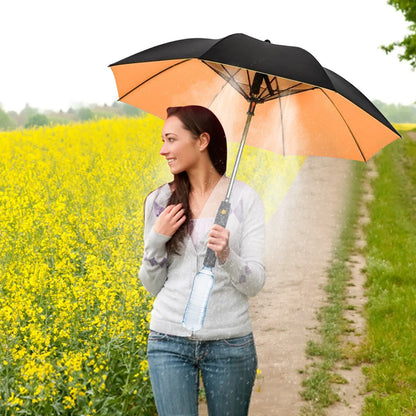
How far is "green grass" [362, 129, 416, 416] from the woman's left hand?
3.05 meters

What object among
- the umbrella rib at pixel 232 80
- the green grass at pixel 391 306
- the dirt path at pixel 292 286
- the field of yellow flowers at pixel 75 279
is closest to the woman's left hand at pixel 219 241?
the umbrella rib at pixel 232 80

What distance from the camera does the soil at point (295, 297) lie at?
504 cm

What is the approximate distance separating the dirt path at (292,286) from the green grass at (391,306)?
606mm

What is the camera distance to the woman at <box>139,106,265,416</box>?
2.37 metres

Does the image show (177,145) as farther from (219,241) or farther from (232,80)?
(232,80)

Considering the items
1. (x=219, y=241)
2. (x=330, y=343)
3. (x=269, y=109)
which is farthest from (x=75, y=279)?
(x=219, y=241)

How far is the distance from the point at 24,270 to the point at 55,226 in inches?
40.1

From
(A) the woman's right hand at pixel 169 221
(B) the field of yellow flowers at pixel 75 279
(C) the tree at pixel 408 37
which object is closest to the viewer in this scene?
(A) the woman's right hand at pixel 169 221

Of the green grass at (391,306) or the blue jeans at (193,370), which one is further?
the green grass at (391,306)

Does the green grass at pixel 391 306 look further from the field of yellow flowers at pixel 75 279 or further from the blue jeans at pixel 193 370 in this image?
the blue jeans at pixel 193 370

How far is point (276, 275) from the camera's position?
8.40 meters

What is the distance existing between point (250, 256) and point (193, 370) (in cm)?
50

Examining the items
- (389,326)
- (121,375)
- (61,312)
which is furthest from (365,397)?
(61,312)

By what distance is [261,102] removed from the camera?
2.86m
